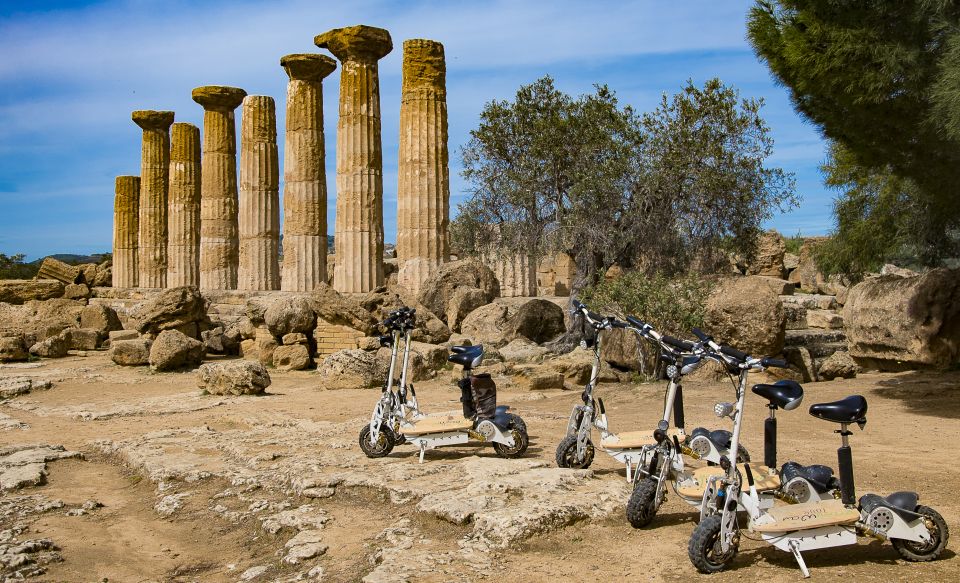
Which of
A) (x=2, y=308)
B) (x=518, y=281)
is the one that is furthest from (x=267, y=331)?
(x=2, y=308)

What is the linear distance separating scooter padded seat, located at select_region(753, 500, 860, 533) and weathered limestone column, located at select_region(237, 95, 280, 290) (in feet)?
79.8

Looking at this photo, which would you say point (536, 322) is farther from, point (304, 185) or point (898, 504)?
point (898, 504)

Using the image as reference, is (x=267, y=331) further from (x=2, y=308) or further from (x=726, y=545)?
(x=726, y=545)

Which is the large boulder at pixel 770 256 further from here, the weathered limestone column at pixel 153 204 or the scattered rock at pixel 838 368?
the weathered limestone column at pixel 153 204

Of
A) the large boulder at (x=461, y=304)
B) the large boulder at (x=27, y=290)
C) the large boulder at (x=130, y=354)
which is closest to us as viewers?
the large boulder at (x=130, y=354)

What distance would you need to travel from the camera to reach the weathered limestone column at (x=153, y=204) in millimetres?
33406

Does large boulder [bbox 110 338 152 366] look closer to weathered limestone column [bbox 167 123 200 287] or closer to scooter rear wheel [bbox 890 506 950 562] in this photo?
weathered limestone column [bbox 167 123 200 287]

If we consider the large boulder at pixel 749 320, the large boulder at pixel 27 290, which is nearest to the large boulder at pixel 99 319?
the large boulder at pixel 27 290

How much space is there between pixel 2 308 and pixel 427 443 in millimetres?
22892

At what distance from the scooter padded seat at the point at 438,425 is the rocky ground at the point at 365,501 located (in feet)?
1.03

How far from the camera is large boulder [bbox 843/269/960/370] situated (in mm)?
13985

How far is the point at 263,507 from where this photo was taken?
7977 millimetres

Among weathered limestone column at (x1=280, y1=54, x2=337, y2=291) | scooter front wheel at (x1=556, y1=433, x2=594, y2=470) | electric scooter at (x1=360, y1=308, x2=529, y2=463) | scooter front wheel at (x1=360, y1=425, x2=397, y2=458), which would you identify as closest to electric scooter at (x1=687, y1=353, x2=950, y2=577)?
scooter front wheel at (x1=556, y1=433, x2=594, y2=470)

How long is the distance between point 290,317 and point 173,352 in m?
2.62
